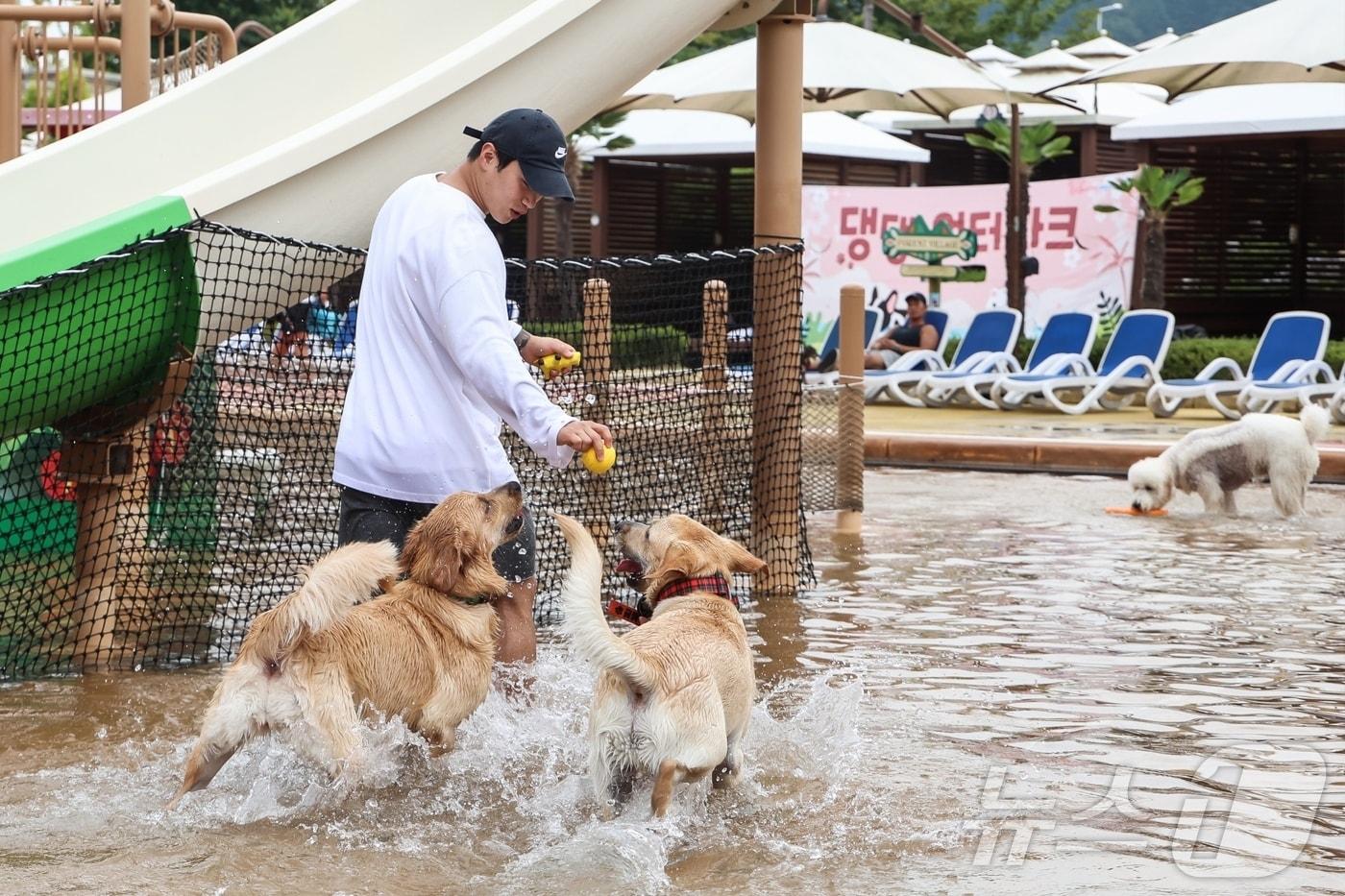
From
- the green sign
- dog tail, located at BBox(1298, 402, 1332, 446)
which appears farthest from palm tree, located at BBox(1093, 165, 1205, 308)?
dog tail, located at BBox(1298, 402, 1332, 446)

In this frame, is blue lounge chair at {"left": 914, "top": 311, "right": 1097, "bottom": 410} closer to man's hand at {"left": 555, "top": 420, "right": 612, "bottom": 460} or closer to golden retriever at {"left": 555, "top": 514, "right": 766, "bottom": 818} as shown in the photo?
golden retriever at {"left": 555, "top": 514, "right": 766, "bottom": 818}

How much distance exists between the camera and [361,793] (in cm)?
470

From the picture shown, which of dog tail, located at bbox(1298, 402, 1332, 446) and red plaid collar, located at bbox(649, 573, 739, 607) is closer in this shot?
red plaid collar, located at bbox(649, 573, 739, 607)

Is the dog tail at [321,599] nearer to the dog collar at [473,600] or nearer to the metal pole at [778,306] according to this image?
the dog collar at [473,600]

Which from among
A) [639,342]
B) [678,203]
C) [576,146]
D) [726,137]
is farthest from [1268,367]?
[678,203]

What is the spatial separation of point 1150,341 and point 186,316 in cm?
1383

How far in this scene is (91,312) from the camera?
19.8ft

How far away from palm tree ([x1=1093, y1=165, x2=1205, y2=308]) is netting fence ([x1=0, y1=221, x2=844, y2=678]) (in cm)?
1123

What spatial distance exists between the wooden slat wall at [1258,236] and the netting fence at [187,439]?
53.6ft

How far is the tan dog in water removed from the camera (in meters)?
4.16

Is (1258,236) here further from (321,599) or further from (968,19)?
(321,599)

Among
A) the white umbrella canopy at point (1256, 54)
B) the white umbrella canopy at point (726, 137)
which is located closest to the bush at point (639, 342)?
the white umbrella canopy at point (726, 137)

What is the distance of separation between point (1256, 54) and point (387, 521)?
13254 millimetres

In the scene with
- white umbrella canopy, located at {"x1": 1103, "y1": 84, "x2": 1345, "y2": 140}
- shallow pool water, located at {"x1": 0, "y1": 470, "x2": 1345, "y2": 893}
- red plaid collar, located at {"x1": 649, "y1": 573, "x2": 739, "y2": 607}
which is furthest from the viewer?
white umbrella canopy, located at {"x1": 1103, "y1": 84, "x2": 1345, "y2": 140}
